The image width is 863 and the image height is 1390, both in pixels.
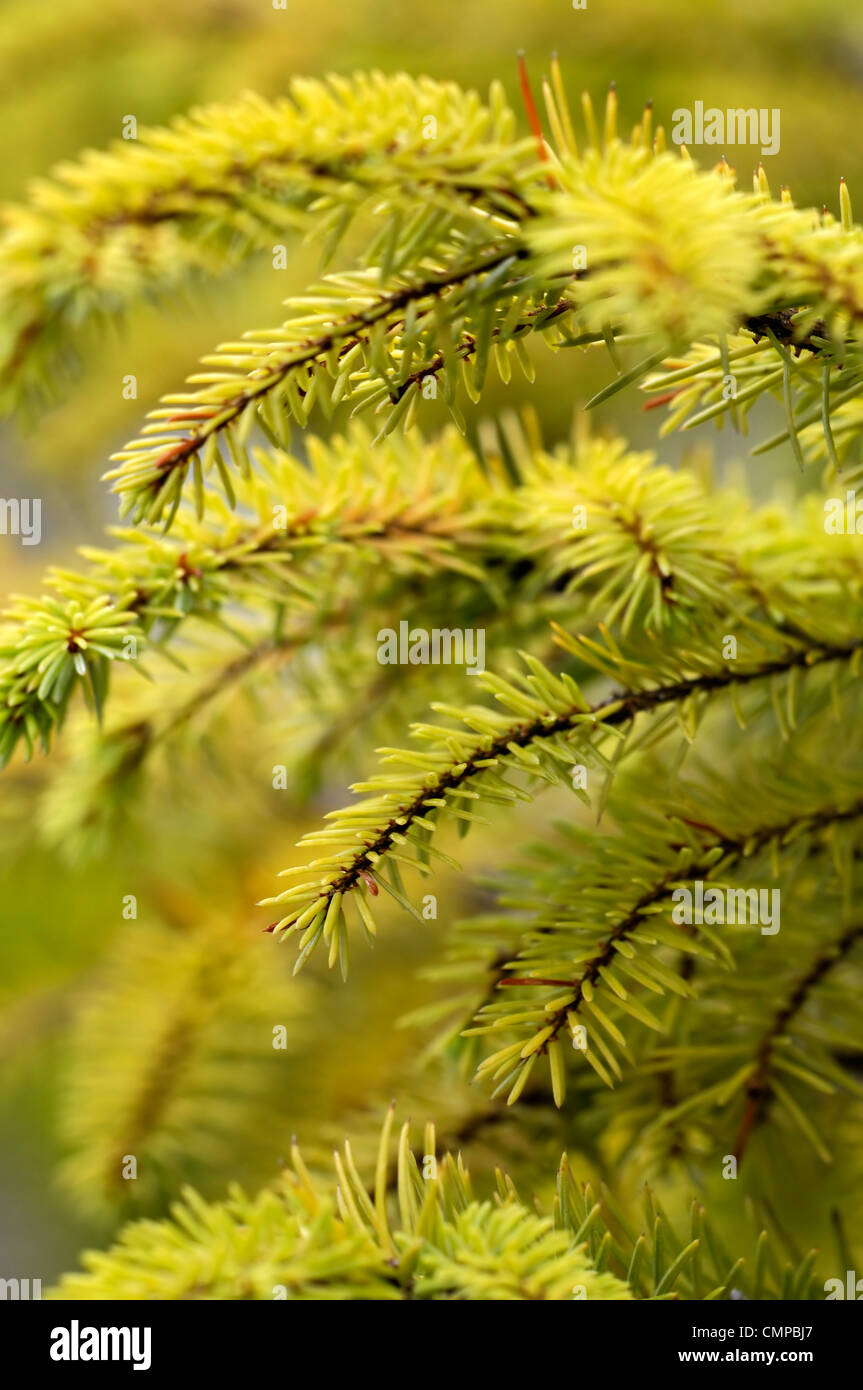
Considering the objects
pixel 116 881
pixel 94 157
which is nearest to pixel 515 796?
pixel 94 157

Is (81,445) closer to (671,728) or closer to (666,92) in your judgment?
(666,92)

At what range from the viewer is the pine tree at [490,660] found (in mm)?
248

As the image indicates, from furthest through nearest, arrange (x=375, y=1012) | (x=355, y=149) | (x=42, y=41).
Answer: (x=42, y=41) < (x=375, y=1012) < (x=355, y=149)

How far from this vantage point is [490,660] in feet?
1.42

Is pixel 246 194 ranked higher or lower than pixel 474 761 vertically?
higher

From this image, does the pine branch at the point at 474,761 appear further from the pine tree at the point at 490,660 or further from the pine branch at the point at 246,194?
the pine branch at the point at 246,194

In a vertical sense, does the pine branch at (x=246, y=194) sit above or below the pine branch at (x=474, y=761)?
above

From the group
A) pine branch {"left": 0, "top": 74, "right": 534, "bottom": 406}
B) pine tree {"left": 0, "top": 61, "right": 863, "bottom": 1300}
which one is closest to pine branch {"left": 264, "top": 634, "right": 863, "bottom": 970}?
pine tree {"left": 0, "top": 61, "right": 863, "bottom": 1300}

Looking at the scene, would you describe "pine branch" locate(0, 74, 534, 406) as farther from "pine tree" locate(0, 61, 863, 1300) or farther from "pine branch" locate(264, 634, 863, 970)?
"pine branch" locate(264, 634, 863, 970)

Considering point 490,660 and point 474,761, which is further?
point 490,660

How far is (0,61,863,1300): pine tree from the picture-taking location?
0.25 m

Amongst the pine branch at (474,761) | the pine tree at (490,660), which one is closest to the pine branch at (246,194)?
the pine tree at (490,660)

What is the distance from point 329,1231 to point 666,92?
2.52ft

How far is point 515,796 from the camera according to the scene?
0.28 m
